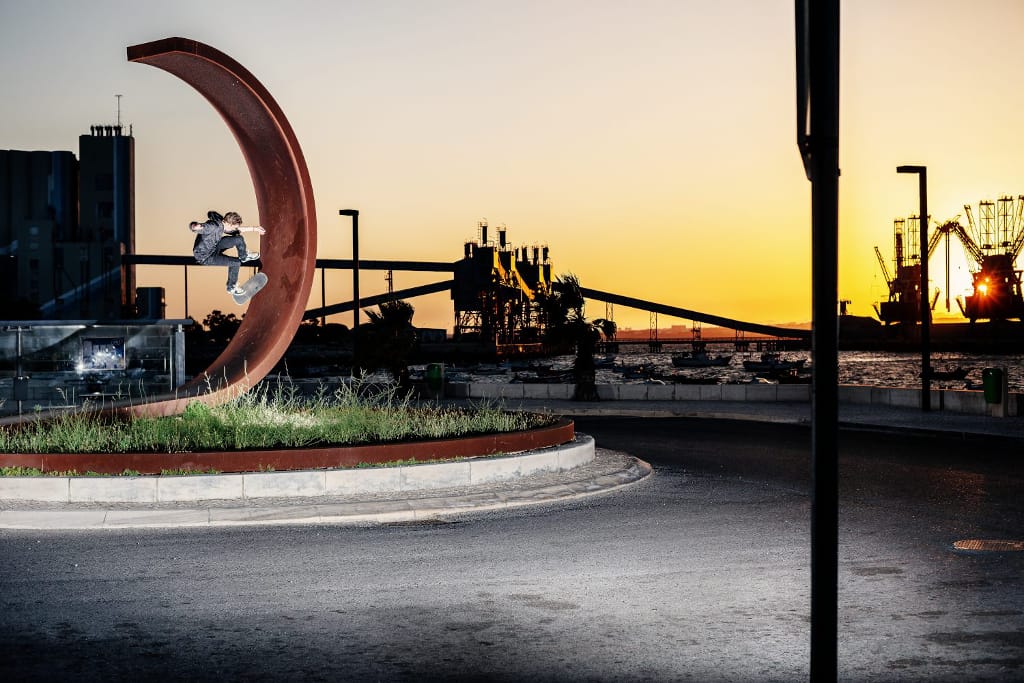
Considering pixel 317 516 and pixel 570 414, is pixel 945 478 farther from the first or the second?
pixel 570 414

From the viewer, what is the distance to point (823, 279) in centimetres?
317

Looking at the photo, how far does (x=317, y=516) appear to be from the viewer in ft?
29.9

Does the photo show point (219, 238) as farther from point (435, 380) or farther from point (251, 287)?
point (435, 380)

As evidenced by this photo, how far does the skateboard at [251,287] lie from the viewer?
13.5m

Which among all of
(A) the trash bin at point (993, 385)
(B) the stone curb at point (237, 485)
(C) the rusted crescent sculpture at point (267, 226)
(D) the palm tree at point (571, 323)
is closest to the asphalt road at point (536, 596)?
(B) the stone curb at point (237, 485)

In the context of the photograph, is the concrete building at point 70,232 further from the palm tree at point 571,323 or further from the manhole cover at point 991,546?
the manhole cover at point 991,546

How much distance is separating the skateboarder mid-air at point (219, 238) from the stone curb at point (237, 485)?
342cm

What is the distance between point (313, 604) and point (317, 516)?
308 cm

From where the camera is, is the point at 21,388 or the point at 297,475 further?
the point at 21,388

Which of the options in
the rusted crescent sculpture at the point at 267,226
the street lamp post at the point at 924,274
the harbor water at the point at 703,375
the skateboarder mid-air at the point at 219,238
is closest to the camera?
the skateboarder mid-air at the point at 219,238

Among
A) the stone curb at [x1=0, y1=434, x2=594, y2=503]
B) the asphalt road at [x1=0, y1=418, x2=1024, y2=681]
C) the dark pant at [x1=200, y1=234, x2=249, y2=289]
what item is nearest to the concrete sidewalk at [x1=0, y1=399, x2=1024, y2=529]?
the stone curb at [x1=0, y1=434, x2=594, y2=503]

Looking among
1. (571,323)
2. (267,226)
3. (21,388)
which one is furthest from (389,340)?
(267,226)

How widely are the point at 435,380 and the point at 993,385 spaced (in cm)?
1421

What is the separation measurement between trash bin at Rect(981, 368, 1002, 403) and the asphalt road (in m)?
10.5
